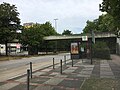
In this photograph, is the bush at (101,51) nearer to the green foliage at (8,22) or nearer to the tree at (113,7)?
the tree at (113,7)

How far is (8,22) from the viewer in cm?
6925

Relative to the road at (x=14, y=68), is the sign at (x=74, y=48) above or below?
above

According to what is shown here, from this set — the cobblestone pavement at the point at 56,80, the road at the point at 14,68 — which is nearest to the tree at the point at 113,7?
the cobblestone pavement at the point at 56,80

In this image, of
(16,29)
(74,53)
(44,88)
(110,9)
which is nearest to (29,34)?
(16,29)

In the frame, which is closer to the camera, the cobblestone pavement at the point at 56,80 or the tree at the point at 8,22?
the cobblestone pavement at the point at 56,80

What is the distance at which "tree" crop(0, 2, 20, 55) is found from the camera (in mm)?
65625

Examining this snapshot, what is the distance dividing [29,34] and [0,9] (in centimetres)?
1352

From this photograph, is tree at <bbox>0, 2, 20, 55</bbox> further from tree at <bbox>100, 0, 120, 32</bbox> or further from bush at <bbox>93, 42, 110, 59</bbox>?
tree at <bbox>100, 0, 120, 32</bbox>

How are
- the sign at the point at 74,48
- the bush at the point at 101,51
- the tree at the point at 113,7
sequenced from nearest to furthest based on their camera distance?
the tree at the point at 113,7
the sign at the point at 74,48
the bush at the point at 101,51

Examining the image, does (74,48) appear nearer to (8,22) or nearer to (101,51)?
(101,51)

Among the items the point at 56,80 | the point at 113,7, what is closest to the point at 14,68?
the point at 56,80

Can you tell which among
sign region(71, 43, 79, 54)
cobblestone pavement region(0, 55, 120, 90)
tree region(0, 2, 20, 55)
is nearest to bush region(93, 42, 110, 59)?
sign region(71, 43, 79, 54)

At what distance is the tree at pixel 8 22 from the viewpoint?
215 ft

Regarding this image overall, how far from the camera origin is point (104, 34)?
80750mm
